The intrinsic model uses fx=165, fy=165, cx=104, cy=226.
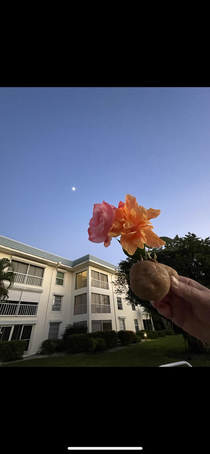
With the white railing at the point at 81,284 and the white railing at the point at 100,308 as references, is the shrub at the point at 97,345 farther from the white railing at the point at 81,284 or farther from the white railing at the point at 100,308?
the white railing at the point at 81,284

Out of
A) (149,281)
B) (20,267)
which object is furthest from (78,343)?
(149,281)

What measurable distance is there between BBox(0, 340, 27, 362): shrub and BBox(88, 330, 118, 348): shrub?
115 inches

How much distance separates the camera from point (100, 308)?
9.87 meters

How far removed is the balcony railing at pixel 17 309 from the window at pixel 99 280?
3578 millimetres

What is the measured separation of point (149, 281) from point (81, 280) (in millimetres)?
10755

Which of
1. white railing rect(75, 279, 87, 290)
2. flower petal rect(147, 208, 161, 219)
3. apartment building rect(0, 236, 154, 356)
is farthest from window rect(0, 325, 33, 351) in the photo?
flower petal rect(147, 208, 161, 219)

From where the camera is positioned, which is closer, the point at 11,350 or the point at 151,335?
the point at 11,350

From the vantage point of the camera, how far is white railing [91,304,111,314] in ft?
30.9

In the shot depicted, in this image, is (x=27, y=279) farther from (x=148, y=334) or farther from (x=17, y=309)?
(x=148, y=334)
